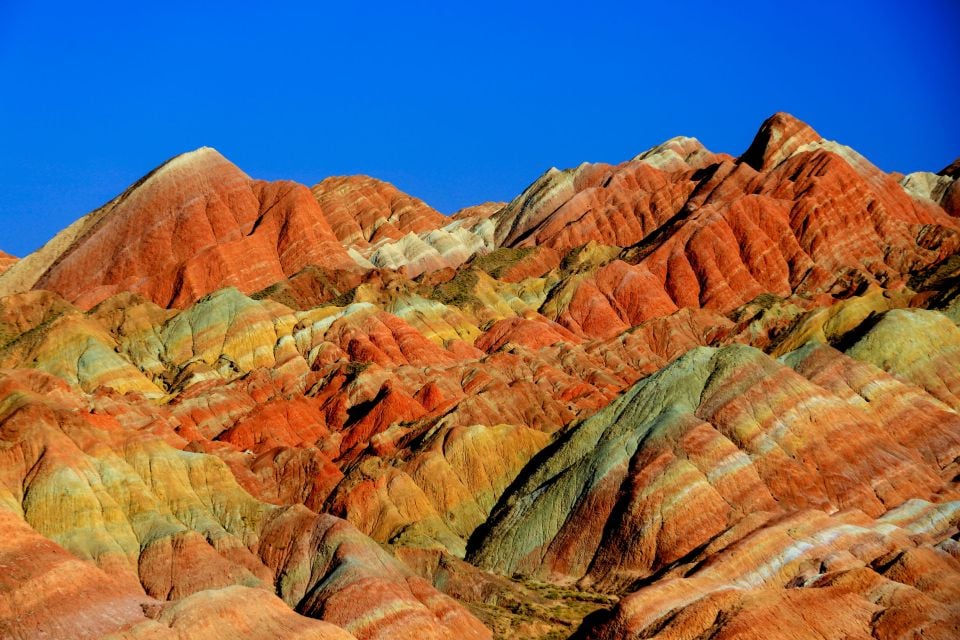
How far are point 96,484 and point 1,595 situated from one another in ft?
88.5

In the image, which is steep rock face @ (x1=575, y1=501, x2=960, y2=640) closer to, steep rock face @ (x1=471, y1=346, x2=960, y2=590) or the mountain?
the mountain

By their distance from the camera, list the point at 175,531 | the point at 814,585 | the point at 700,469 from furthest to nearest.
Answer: the point at 700,469, the point at 175,531, the point at 814,585

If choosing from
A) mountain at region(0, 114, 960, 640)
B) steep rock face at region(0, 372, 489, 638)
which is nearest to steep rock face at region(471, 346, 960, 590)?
mountain at region(0, 114, 960, 640)

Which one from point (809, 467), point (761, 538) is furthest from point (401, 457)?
point (761, 538)

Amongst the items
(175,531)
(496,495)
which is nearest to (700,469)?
(496,495)

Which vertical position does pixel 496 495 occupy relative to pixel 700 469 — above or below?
above

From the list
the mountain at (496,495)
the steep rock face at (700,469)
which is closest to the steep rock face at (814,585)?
the mountain at (496,495)

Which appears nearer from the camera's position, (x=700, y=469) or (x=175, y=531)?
(x=175, y=531)

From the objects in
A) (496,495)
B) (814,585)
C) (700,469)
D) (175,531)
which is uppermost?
(175,531)

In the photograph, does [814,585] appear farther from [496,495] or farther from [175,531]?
[496,495]

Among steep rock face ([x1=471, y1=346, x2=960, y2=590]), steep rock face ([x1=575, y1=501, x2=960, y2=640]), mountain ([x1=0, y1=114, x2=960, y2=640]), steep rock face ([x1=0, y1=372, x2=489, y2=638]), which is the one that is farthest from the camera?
steep rock face ([x1=471, y1=346, x2=960, y2=590])

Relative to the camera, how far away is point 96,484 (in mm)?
103062

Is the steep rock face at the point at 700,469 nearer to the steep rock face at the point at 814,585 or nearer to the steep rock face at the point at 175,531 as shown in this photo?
the steep rock face at the point at 814,585

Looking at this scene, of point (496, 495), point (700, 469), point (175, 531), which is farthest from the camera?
point (496, 495)
